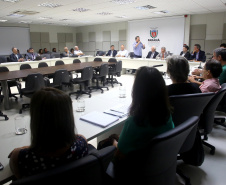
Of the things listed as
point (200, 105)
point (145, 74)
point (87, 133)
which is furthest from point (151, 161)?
point (200, 105)

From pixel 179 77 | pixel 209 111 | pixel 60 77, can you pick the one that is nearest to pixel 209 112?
pixel 209 111

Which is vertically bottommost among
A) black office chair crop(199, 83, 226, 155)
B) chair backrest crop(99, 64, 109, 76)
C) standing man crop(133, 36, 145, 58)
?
black office chair crop(199, 83, 226, 155)

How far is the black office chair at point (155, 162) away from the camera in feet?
Result: 3.35

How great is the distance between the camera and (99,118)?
6.09ft

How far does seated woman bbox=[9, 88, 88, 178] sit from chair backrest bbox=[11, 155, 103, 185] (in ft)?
0.71

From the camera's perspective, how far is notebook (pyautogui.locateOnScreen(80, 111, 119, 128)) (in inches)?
68.4

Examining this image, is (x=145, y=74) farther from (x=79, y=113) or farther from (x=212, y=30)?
(x=212, y=30)

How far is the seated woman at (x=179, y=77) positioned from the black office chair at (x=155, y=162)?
0.80 m

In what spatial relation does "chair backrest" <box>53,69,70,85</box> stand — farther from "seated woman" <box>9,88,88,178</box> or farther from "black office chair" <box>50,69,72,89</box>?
"seated woman" <box>9,88,88,178</box>

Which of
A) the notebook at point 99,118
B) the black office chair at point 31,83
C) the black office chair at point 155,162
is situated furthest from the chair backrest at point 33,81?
the black office chair at point 155,162

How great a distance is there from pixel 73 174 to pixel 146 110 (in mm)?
644

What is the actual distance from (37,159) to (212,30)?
9.35m

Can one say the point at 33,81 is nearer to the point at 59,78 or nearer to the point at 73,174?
the point at 59,78

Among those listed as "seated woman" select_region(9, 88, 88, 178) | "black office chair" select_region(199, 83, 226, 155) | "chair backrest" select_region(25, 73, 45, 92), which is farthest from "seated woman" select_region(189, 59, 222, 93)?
"chair backrest" select_region(25, 73, 45, 92)
